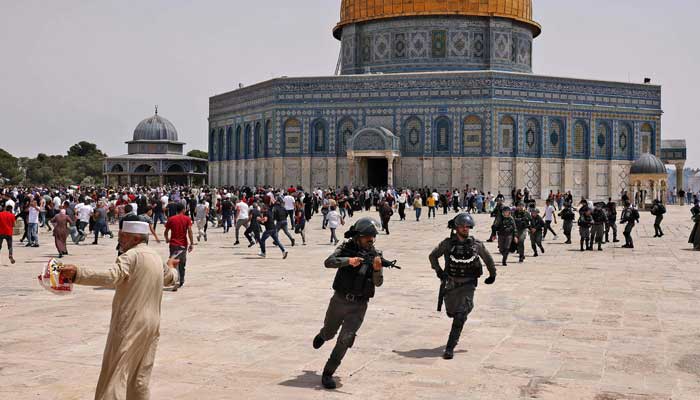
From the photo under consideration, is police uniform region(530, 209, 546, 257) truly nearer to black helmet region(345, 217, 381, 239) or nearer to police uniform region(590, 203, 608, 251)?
police uniform region(590, 203, 608, 251)

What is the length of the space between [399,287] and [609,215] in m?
11.9

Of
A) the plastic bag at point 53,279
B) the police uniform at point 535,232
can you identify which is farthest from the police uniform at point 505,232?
the plastic bag at point 53,279

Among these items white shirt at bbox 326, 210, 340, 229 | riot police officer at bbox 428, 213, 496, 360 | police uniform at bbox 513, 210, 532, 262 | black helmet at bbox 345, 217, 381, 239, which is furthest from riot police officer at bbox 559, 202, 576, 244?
black helmet at bbox 345, 217, 381, 239

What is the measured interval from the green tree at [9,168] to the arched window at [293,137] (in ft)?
145

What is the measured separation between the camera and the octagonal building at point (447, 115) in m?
47.0

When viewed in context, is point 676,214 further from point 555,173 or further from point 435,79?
point 435,79

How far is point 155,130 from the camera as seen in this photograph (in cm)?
7031

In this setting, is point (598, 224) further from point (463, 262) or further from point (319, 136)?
point (319, 136)

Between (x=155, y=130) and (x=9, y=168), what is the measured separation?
22.9 meters

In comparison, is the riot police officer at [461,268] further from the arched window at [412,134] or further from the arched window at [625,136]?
the arched window at [625,136]

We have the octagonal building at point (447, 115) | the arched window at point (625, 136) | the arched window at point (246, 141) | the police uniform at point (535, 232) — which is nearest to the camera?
the police uniform at point (535, 232)

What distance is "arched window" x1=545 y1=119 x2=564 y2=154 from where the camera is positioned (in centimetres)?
4803

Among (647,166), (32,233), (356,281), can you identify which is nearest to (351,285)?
(356,281)

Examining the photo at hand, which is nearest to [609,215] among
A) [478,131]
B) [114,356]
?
[114,356]
